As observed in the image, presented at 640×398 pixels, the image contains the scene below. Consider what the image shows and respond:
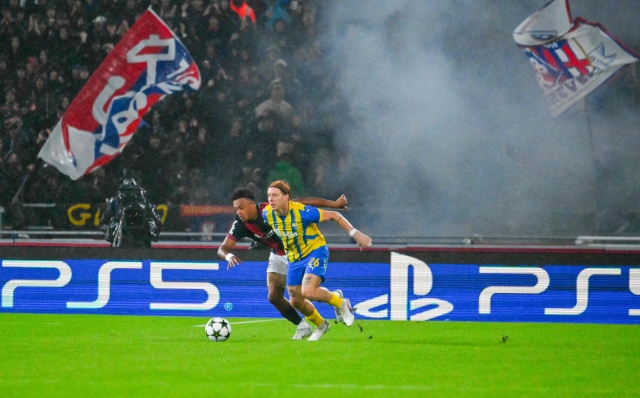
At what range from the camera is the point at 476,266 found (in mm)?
12477

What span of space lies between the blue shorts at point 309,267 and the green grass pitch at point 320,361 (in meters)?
0.62

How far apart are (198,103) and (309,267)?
8337 millimetres

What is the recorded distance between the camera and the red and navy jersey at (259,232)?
10125mm

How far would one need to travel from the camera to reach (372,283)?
12.7 m

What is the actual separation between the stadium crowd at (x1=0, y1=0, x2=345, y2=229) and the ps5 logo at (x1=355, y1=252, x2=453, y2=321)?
369cm

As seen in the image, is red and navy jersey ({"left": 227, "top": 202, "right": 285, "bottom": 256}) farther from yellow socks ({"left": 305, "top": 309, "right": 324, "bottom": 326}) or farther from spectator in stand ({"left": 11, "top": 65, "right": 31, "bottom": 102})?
spectator in stand ({"left": 11, "top": 65, "right": 31, "bottom": 102})

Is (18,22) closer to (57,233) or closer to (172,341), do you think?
(57,233)

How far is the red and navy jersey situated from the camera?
33.2 ft

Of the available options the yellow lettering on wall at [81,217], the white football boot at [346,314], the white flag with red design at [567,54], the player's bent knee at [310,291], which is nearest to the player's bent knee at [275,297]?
the player's bent knee at [310,291]

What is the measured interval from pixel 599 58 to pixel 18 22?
10.8 meters

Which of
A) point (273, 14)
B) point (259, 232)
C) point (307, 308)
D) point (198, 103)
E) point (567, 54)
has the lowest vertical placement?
point (307, 308)

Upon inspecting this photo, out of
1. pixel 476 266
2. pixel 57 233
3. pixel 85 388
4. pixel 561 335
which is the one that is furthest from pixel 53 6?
pixel 85 388

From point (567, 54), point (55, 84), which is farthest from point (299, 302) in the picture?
point (55, 84)

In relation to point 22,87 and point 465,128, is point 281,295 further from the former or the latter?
point 22,87
